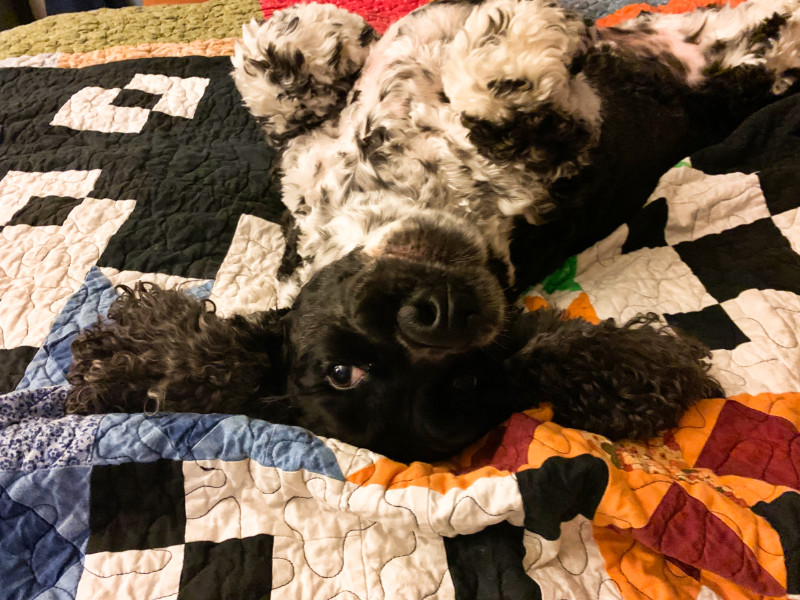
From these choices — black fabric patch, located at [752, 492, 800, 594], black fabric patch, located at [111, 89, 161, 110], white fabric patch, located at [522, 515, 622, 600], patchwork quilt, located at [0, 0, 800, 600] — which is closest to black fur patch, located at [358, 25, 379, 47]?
patchwork quilt, located at [0, 0, 800, 600]

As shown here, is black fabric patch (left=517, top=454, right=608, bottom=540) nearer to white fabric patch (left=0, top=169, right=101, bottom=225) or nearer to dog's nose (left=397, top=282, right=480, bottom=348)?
dog's nose (left=397, top=282, right=480, bottom=348)

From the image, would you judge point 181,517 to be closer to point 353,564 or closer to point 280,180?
point 353,564

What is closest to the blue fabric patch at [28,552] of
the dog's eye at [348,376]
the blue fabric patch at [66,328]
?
the blue fabric patch at [66,328]

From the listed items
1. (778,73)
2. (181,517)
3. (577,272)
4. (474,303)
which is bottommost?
(577,272)

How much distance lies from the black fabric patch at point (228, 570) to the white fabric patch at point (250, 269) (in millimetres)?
898

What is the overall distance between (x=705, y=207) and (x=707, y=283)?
342 millimetres

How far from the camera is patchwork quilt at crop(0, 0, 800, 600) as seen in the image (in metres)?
1.15

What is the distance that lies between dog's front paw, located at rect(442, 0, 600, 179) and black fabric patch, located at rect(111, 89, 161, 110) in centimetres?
162

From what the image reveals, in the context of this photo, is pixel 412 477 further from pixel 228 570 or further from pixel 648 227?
pixel 648 227

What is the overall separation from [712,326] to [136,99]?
8.66 ft

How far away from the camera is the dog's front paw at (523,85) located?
1608mm

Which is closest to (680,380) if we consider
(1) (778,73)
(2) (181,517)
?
(2) (181,517)

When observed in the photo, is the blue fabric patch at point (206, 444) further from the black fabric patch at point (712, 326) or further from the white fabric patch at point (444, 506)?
the black fabric patch at point (712, 326)

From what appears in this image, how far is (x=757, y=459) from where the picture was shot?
1.32 meters
